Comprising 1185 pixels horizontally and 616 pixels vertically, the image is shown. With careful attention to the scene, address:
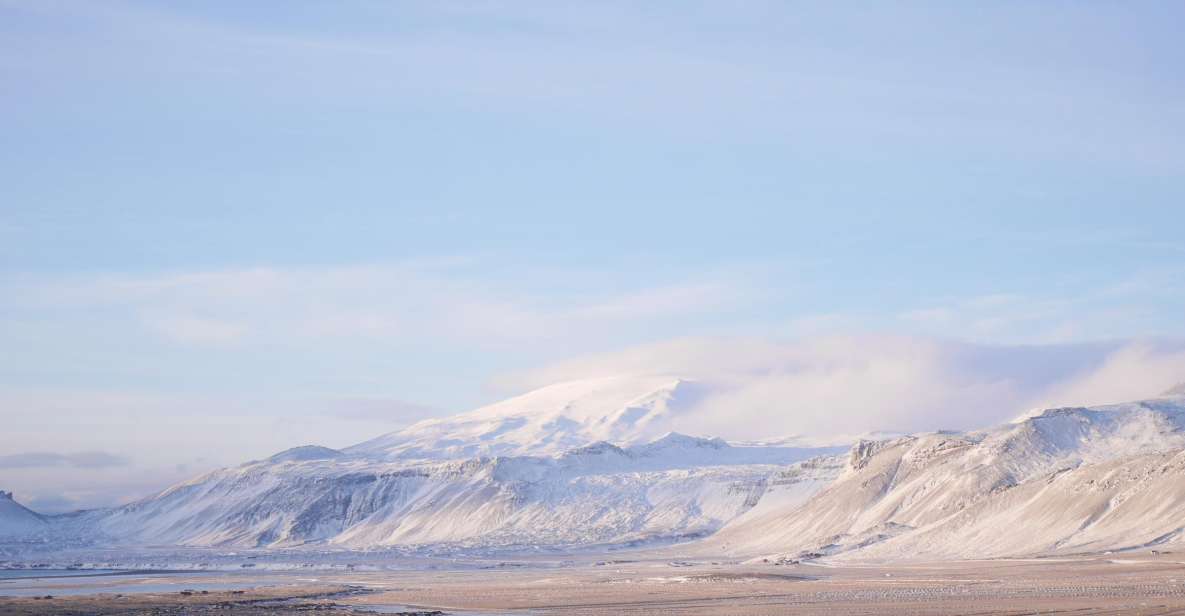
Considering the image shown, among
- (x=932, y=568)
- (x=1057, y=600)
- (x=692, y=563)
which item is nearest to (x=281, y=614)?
(x=1057, y=600)

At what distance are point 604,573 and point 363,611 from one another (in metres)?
55.9

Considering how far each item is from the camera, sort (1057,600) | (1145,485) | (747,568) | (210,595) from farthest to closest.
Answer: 1. (1145,485)
2. (747,568)
3. (210,595)
4. (1057,600)

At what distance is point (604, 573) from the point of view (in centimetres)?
15588

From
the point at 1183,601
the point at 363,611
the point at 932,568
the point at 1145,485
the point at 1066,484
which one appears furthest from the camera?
the point at 1066,484

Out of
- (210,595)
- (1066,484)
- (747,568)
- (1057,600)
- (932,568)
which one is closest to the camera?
(1057,600)

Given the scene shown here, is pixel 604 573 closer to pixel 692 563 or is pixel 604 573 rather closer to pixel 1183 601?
pixel 692 563

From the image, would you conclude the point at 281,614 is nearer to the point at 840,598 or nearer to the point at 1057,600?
the point at 840,598

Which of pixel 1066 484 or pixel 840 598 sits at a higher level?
pixel 1066 484

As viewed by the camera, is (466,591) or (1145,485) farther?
(1145,485)

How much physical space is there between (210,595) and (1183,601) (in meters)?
76.7

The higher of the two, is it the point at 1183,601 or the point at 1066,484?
the point at 1066,484

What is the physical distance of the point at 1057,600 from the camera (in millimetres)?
93438

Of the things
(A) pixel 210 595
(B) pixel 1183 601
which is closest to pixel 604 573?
(A) pixel 210 595

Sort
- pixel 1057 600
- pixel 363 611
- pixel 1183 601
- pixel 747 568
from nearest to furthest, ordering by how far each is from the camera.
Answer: pixel 1183 601 < pixel 1057 600 < pixel 363 611 < pixel 747 568
